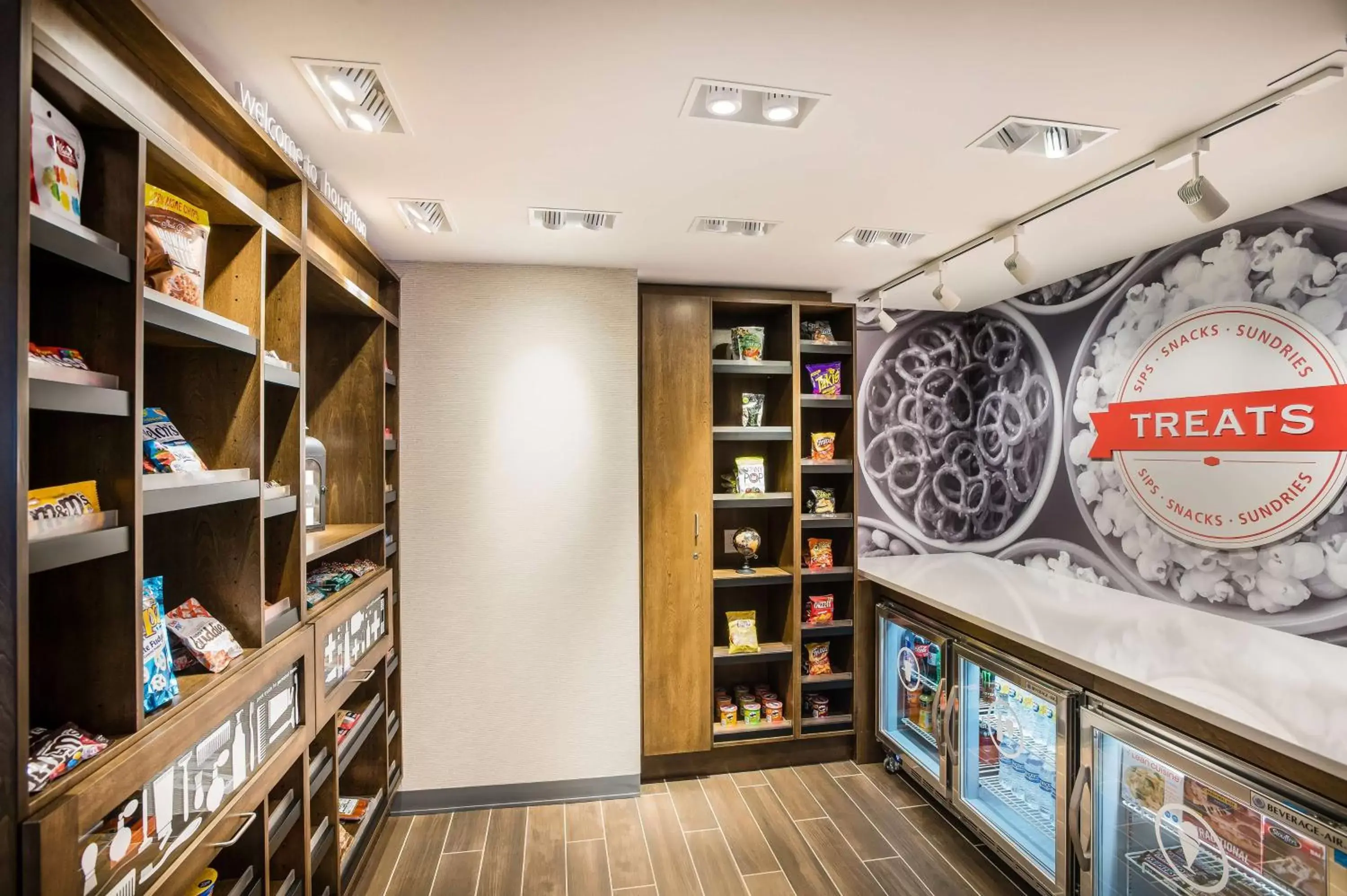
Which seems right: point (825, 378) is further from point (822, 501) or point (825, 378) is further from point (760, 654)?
point (760, 654)

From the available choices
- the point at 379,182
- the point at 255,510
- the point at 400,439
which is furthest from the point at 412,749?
the point at 379,182

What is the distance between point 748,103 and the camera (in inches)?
66.1

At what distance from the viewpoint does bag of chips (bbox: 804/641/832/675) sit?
362 cm

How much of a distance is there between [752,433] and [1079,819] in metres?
2.07

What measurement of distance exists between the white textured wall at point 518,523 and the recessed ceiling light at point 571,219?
611 millimetres

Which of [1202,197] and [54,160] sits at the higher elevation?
[1202,197]

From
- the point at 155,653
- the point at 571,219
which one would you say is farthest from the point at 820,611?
the point at 155,653

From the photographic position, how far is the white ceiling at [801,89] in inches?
52.2

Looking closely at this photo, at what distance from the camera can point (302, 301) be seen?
186cm

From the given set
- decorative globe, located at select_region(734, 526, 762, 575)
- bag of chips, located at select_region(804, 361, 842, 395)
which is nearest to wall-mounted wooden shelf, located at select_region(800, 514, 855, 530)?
decorative globe, located at select_region(734, 526, 762, 575)

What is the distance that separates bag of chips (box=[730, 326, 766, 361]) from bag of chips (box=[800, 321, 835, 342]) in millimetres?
279

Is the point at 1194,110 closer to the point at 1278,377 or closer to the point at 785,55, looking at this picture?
the point at 785,55

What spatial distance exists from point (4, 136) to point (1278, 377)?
3.50 meters

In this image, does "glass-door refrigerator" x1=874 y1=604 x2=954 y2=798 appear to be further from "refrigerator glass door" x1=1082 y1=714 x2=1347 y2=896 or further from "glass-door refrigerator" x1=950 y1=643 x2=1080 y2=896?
"refrigerator glass door" x1=1082 y1=714 x2=1347 y2=896
